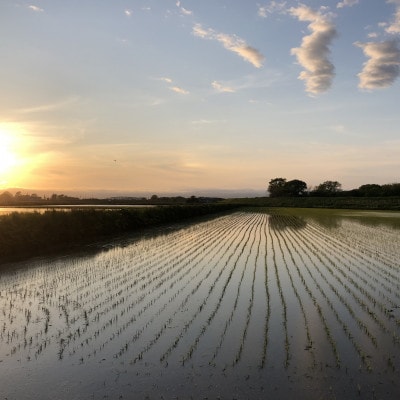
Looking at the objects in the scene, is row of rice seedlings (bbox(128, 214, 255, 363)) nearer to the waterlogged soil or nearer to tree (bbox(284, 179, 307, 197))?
the waterlogged soil

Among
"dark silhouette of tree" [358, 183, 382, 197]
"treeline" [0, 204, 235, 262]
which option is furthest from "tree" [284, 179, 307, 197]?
"treeline" [0, 204, 235, 262]

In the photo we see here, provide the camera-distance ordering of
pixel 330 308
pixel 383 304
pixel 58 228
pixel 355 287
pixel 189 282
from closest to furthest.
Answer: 1. pixel 330 308
2. pixel 383 304
3. pixel 355 287
4. pixel 189 282
5. pixel 58 228

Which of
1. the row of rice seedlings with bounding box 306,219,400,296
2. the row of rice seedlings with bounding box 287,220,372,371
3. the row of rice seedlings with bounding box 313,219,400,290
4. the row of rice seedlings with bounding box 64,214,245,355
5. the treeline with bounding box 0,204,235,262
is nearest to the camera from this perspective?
the row of rice seedlings with bounding box 287,220,372,371

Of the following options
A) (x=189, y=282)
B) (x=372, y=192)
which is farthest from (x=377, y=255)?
(x=372, y=192)

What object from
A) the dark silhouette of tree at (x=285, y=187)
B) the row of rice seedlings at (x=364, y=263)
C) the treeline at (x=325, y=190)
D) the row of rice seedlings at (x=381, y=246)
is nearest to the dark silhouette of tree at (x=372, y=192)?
the treeline at (x=325, y=190)

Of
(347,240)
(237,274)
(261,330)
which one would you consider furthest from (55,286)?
(347,240)

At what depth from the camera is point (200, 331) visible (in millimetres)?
7422

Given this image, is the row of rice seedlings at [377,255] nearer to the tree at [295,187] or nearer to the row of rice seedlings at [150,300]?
the row of rice seedlings at [150,300]

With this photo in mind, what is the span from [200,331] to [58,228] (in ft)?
54.0

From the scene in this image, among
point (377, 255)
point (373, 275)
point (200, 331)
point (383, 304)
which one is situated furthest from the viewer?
point (377, 255)

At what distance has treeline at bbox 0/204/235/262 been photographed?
1827 cm

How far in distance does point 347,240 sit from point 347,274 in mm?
10601

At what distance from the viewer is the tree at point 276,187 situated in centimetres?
14612

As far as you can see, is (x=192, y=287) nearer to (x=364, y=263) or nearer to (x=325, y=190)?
(x=364, y=263)
